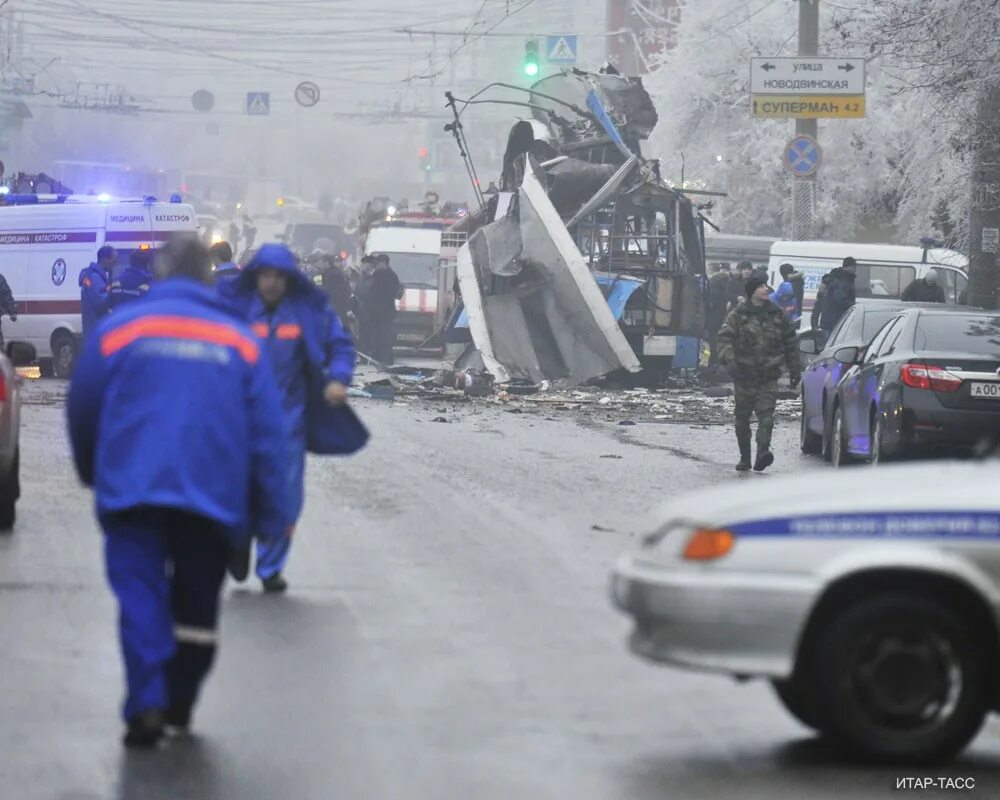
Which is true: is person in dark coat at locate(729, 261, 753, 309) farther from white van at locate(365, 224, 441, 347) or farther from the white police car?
the white police car

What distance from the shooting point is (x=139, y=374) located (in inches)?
247

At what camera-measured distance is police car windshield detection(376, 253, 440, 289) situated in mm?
36344

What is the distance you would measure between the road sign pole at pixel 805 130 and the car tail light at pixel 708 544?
77.1 ft

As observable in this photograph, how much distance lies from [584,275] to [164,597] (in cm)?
2024

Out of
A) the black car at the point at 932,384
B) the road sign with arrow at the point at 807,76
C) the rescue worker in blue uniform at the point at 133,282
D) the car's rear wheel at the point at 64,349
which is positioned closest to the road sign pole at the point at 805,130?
the road sign with arrow at the point at 807,76

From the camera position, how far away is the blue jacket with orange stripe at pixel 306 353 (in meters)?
9.49

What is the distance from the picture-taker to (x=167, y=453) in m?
6.22

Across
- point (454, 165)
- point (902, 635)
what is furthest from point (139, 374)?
point (454, 165)

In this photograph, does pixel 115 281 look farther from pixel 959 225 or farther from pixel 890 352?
pixel 959 225

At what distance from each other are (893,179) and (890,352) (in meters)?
29.6

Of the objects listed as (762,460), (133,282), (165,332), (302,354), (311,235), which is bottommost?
(311,235)

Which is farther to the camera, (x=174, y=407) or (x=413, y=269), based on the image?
(x=413, y=269)

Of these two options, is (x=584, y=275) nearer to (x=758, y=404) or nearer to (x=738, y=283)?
(x=738, y=283)

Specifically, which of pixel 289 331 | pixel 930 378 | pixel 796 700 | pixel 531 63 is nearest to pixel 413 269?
pixel 531 63
